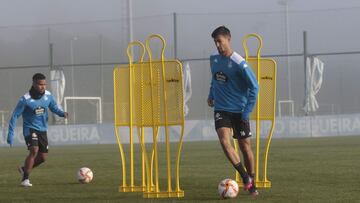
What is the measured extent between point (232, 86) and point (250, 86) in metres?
0.27

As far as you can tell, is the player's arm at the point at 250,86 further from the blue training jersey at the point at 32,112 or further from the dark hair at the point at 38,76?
the blue training jersey at the point at 32,112

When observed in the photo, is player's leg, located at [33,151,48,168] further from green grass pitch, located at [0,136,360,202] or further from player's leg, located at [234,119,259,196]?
player's leg, located at [234,119,259,196]

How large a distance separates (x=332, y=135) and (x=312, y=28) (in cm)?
529

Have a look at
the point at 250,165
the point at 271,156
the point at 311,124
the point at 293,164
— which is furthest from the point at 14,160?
the point at 311,124

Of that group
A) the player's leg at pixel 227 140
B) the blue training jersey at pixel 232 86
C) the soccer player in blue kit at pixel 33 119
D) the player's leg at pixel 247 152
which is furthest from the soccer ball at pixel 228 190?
the soccer player in blue kit at pixel 33 119

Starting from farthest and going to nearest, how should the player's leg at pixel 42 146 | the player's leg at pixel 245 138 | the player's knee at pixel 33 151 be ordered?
the player's leg at pixel 42 146 < the player's knee at pixel 33 151 < the player's leg at pixel 245 138

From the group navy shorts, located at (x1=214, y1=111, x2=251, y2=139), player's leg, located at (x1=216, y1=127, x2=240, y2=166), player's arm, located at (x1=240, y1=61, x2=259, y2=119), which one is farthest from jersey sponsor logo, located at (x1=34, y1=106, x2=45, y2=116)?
player's arm, located at (x1=240, y1=61, x2=259, y2=119)

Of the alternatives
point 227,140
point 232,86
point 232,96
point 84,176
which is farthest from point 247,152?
point 84,176

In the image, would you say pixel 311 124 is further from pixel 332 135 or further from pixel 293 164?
pixel 293 164

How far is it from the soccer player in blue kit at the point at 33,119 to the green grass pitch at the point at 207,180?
0.47 meters

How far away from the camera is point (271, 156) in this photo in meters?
19.8

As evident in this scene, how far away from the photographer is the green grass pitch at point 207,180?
10.6 m

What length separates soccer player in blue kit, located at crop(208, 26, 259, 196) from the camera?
411 inches

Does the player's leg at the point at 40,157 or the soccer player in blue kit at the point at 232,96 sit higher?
the soccer player in blue kit at the point at 232,96
